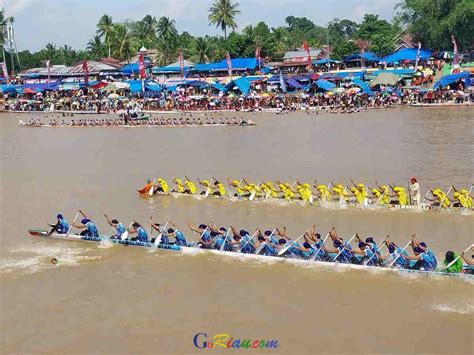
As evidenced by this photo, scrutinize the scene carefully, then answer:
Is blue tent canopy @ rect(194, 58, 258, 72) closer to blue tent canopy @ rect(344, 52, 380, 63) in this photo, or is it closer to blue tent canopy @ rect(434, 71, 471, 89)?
blue tent canopy @ rect(344, 52, 380, 63)

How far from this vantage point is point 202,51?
66562 millimetres

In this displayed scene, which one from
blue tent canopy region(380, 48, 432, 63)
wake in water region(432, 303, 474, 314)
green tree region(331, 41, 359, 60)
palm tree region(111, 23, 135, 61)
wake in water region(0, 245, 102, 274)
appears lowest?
wake in water region(432, 303, 474, 314)

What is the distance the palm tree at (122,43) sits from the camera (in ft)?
238

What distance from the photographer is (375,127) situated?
35.7 m

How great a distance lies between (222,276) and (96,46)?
82.6 meters

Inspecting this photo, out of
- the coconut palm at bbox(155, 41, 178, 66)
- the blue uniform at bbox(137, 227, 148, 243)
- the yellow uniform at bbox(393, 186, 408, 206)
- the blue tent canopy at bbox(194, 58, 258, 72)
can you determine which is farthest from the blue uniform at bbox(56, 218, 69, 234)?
the coconut palm at bbox(155, 41, 178, 66)

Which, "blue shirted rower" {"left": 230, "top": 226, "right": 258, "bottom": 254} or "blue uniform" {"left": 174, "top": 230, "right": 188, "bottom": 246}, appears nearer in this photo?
"blue shirted rower" {"left": 230, "top": 226, "right": 258, "bottom": 254}

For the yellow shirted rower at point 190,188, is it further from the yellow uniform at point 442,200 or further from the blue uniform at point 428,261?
the blue uniform at point 428,261

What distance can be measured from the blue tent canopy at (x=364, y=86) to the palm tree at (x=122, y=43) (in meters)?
32.9

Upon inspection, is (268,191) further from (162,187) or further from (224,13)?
(224,13)

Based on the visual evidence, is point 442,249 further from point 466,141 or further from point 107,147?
point 107,147

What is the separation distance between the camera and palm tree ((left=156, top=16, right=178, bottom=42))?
7619cm

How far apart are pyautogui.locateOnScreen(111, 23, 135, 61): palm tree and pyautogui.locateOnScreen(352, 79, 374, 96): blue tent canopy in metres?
32.9

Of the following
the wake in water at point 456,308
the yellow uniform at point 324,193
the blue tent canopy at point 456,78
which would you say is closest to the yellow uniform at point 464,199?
the yellow uniform at point 324,193
